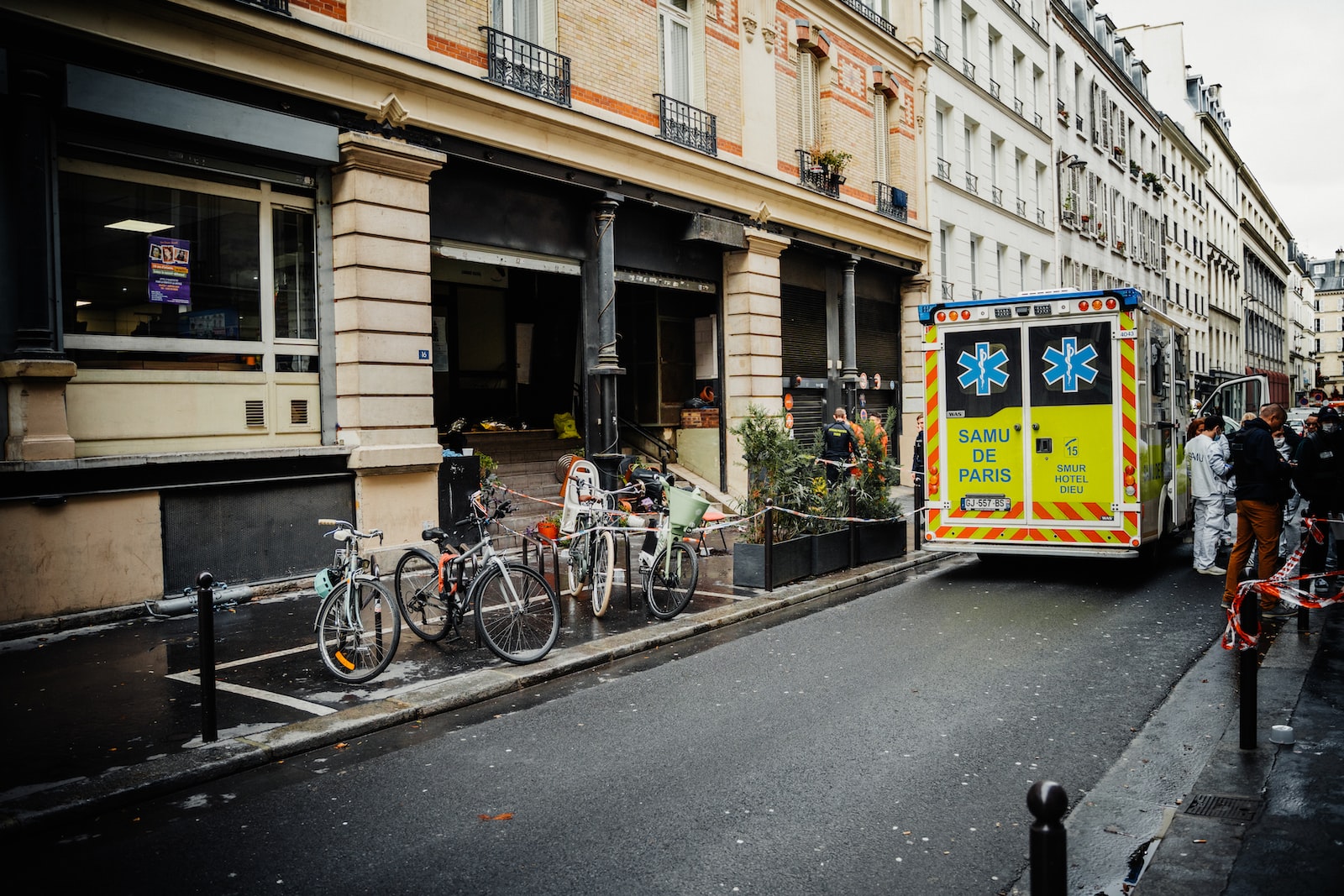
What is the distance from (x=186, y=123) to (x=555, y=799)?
836 centimetres

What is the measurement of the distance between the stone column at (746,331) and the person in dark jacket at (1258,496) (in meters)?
10.4

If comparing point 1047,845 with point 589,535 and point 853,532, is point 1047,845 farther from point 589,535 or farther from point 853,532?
point 853,532

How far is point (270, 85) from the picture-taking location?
421 inches

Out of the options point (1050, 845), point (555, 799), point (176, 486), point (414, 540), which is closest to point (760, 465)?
point (414, 540)

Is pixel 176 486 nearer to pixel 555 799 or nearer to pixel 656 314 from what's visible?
pixel 555 799

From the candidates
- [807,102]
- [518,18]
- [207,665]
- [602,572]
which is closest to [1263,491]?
[602,572]

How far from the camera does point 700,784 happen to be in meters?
5.09

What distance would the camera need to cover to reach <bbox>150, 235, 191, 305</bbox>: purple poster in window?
10.2 metres

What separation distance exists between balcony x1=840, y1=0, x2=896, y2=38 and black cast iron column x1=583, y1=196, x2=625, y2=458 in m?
9.77

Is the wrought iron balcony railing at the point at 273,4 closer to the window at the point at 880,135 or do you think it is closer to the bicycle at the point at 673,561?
the bicycle at the point at 673,561

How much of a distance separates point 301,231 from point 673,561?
6067 millimetres

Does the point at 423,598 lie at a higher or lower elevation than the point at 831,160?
lower

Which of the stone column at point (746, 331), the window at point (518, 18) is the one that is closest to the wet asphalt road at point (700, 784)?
the window at point (518, 18)

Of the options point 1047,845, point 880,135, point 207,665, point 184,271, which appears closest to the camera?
point 1047,845
